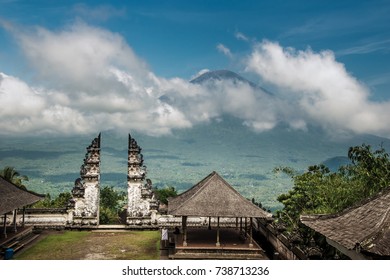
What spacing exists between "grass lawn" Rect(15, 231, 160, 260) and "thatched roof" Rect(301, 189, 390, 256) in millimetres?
8285

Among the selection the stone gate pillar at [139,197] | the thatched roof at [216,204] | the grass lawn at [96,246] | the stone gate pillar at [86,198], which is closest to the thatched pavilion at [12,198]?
the grass lawn at [96,246]

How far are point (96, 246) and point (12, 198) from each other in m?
4.56

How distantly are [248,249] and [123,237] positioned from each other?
733 cm

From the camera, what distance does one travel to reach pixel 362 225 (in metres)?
10.5

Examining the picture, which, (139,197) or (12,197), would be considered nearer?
(12,197)

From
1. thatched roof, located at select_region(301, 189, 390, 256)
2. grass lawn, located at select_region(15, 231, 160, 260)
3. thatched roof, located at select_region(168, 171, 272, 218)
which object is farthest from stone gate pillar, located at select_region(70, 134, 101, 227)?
thatched roof, located at select_region(301, 189, 390, 256)

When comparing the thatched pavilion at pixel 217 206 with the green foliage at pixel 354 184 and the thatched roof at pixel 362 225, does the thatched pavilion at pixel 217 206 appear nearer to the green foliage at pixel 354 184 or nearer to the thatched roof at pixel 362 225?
the green foliage at pixel 354 184

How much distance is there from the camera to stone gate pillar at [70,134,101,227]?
74.9ft

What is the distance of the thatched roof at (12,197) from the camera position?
17.4m

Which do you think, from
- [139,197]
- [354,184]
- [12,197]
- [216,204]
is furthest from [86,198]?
[354,184]

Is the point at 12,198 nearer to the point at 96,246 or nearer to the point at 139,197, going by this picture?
the point at 96,246

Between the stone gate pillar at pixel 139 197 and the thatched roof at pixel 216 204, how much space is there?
5666mm

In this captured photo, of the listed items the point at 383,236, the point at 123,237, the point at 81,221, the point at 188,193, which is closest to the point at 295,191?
the point at 188,193
